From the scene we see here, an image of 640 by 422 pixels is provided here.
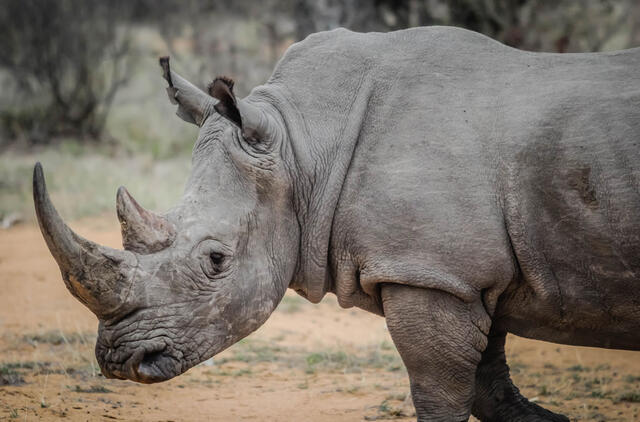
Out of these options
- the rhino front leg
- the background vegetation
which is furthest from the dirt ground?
the background vegetation

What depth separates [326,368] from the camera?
20.9 feet

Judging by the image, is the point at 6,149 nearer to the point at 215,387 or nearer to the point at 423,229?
the point at 215,387

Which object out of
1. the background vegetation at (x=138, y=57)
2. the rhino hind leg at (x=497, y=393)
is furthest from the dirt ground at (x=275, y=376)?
the background vegetation at (x=138, y=57)

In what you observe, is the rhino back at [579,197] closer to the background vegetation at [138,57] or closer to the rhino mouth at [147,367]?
the rhino mouth at [147,367]

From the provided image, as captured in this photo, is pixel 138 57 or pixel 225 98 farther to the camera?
pixel 138 57

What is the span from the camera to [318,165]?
4.17 m

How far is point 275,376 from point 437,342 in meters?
2.53

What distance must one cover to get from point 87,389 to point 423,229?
282 centimetres

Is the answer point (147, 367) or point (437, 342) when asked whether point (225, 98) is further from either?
point (437, 342)

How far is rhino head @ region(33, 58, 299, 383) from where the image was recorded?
3676mm

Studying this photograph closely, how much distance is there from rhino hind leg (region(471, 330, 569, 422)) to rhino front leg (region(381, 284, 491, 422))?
81 cm

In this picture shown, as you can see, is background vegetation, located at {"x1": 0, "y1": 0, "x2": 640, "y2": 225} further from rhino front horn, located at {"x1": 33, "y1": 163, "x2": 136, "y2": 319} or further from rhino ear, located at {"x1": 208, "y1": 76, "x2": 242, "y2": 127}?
rhino front horn, located at {"x1": 33, "y1": 163, "x2": 136, "y2": 319}

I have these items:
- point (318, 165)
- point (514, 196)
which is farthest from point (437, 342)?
point (318, 165)

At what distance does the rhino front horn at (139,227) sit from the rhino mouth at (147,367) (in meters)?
0.46
